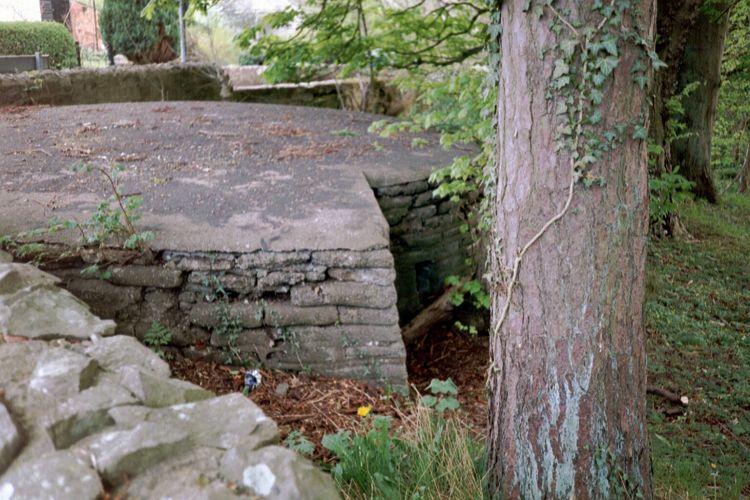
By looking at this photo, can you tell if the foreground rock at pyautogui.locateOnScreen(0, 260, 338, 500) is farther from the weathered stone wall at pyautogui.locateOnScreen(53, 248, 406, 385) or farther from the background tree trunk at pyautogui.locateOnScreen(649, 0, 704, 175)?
the background tree trunk at pyautogui.locateOnScreen(649, 0, 704, 175)

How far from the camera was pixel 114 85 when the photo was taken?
395 inches

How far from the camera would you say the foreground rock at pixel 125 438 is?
1.68 metres

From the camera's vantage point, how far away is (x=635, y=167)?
269 cm

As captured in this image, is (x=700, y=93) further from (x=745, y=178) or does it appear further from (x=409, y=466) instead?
(x=409, y=466)

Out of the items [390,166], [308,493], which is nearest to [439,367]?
[390,166]

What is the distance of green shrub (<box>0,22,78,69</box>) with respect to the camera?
39.9 feet

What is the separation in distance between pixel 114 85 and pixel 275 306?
708 centimetres

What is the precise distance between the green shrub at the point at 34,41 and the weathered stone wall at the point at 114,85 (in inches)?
101

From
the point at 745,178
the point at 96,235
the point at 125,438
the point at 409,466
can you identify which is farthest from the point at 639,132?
the point at 745,178

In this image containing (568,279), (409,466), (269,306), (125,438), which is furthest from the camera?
(269,306)

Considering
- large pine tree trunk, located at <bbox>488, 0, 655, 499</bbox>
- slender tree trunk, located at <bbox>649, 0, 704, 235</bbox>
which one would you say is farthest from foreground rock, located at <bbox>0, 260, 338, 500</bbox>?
slender tree trunk, located at <bbox>649, 0, 704, 235</bbox>

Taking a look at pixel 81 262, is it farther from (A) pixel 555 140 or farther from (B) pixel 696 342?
(B) pixel 696 342

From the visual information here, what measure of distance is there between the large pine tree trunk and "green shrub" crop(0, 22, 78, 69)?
36.3 feet

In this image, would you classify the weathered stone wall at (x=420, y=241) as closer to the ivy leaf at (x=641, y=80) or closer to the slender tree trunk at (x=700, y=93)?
the ivy leaf at (x=641, y=80)
